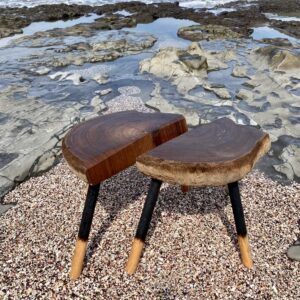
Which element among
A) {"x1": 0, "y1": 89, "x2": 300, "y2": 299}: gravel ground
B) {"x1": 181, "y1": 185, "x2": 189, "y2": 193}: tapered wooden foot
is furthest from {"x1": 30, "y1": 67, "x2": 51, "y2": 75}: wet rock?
{"x1": 181, "y1": 185, "x2": 189, "y2": 193}: tapered wooden foot

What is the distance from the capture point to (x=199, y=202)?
386 cm

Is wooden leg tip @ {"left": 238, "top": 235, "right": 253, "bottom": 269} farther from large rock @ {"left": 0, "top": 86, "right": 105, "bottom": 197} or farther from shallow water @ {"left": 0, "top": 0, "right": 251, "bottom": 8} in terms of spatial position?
shallow water @ {"left": 0, "top": 0, "right": 251, "bottom": 8}

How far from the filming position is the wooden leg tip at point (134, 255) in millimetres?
2863

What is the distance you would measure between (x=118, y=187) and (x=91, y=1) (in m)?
29.4

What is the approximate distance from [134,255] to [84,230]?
487 millimetres

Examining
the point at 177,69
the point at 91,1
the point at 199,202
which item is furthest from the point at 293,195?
the point at 91,1

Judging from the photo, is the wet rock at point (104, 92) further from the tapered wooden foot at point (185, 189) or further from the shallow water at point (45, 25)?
the shallow water at point (45, 25)

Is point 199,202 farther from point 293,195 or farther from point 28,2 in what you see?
point 28,2

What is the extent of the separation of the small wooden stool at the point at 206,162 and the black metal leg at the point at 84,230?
0.42 m

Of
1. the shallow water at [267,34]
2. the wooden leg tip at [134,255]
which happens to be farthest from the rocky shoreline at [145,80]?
the wooden leg tip at [134,255]

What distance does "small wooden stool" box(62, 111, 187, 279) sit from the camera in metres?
2.65

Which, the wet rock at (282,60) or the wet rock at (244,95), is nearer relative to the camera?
the wet rock at (244,95)

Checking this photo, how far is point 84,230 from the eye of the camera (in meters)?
2.86

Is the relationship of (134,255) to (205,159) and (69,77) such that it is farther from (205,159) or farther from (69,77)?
(69,77)
